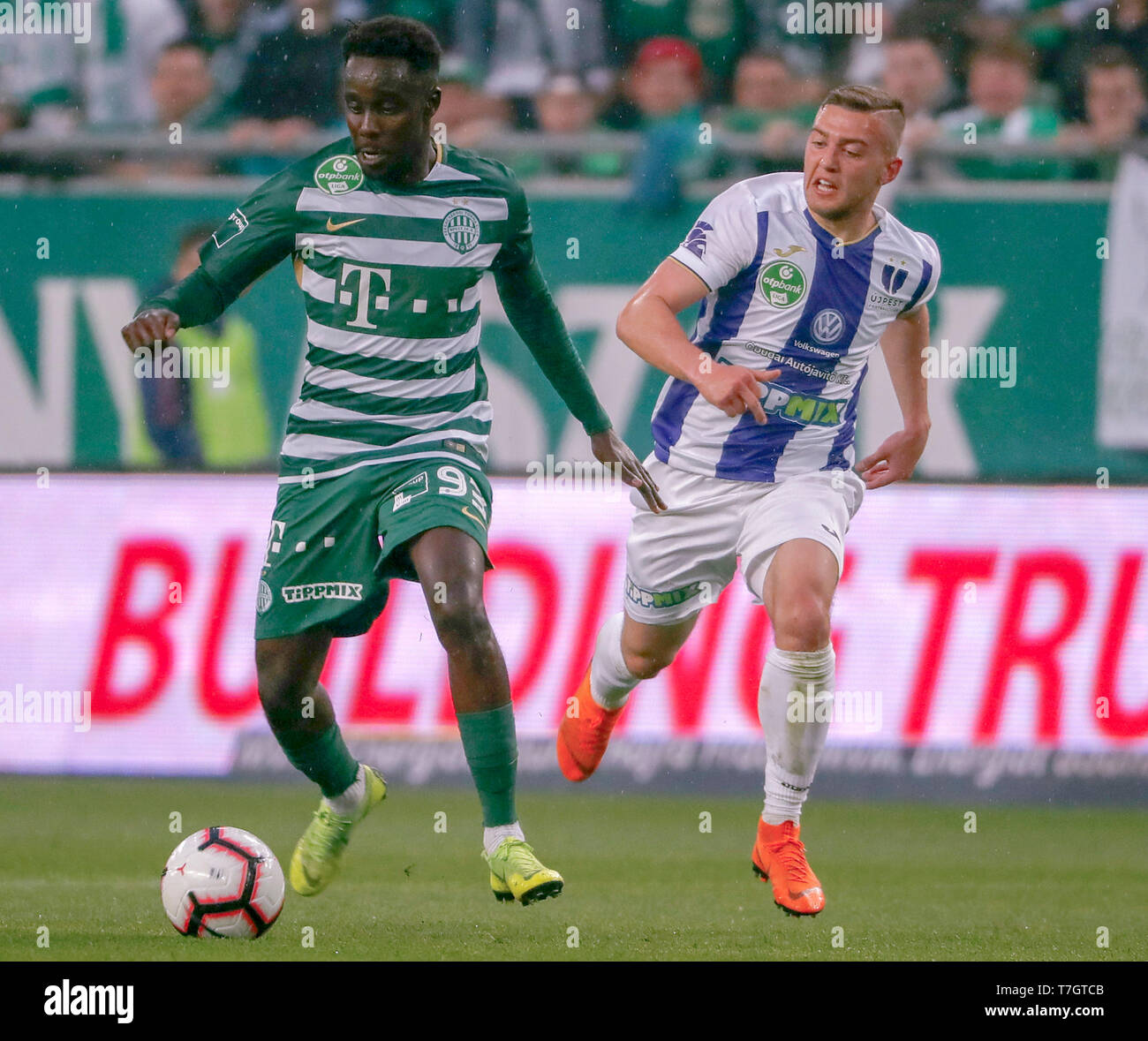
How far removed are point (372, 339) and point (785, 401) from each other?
125cm

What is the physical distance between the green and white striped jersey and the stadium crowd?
11.9 feet

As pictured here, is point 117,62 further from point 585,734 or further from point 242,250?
point 585,734

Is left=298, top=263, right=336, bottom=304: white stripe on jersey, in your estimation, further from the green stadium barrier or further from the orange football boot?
the green stadium barrier

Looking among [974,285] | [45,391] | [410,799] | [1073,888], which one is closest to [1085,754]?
[1073,888]

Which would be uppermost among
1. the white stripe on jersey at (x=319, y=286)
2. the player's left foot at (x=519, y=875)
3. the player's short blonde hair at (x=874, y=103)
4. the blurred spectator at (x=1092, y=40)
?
the blurred spectator at (x=1092, y=40)

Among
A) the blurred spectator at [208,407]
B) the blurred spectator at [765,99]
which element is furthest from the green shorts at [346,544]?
the blurred spectator at [765,99]

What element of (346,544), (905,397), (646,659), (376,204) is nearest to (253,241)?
(376,204)

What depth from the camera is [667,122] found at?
8.77 metres

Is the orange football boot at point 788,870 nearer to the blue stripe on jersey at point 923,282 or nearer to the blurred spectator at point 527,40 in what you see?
the blue stripe on jersey at point 923,282

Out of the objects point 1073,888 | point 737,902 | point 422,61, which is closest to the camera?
point 422,61

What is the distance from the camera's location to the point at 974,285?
874 cm

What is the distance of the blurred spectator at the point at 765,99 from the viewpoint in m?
8.95
